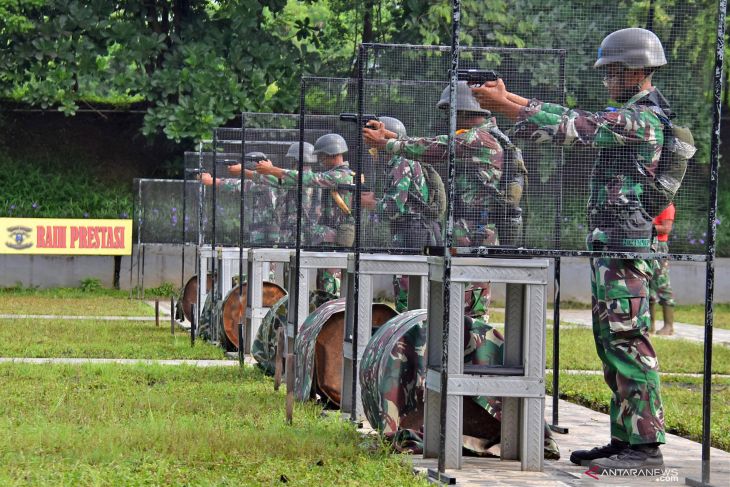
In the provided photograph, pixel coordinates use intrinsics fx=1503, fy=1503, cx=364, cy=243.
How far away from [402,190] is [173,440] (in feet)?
9.23

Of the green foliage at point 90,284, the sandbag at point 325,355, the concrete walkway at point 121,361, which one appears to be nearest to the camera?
the sandbag at point 325,355

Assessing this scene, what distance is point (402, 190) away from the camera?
9.92 meters

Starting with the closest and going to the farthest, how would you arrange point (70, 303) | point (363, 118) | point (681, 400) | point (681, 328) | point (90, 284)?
1. point (363, 118)
2. point (681, 400)
3. point (681, 328)
4. point (70, 303)
5. point (90, 284)

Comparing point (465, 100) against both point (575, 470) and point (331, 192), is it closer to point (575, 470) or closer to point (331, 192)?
point (575, 470)

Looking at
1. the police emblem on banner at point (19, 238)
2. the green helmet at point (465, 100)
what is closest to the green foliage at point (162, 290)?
the police emblem on banner at point (19, 238)

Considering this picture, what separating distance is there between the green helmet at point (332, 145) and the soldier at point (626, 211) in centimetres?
499

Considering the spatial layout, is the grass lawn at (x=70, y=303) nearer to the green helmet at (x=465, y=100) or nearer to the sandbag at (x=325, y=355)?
the sandbag at (x=325, y=355)

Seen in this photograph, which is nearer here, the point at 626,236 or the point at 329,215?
the point at 626,236

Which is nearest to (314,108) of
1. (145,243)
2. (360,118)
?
(360,118)

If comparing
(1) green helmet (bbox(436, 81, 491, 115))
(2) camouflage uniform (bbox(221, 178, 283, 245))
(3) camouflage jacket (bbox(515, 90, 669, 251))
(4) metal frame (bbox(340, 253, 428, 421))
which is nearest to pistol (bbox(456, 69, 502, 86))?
(3) camouflage jacket (bbox(515, 90, 669, 251))

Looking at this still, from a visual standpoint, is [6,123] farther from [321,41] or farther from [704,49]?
[704,49]

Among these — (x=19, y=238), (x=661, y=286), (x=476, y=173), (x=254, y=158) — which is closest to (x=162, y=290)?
(x=19, y=238)

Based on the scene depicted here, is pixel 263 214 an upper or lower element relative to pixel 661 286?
upper

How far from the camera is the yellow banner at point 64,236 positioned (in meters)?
26.7
